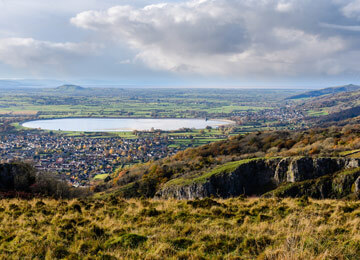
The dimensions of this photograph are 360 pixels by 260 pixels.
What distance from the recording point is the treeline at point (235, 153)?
34225 mm

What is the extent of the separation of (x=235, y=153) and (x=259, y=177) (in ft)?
90.6

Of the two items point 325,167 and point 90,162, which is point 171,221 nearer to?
point 325,167

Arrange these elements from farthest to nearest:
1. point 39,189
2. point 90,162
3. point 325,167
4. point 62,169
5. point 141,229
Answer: point 90,162, point 62,169, point 325,167, point 39,189, point 141,229

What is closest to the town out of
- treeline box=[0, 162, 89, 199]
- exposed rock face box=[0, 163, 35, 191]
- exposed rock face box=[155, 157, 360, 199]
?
treeline box=[0, 162, 89, 199]

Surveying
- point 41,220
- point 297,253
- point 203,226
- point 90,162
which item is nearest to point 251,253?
point 297,253

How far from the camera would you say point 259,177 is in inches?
1029

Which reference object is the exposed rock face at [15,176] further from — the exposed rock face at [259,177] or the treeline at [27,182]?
the exposed rock face at [259,177]

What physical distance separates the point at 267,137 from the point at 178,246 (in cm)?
5697

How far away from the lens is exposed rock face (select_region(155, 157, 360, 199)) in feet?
78.1

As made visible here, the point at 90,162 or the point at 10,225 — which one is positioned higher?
the point at 10,225

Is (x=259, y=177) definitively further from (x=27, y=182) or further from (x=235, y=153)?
(x=235, y=153)

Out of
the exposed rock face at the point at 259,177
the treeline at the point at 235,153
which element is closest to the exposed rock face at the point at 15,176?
the treeline at the point at 235,153

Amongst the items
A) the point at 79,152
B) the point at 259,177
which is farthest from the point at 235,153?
the point at 79,152

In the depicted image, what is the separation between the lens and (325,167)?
2364cm
